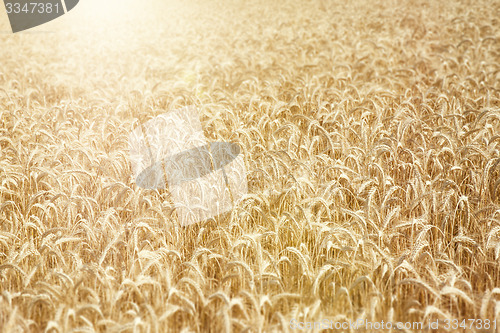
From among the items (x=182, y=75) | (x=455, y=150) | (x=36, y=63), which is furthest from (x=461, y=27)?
(x=36, y=63)

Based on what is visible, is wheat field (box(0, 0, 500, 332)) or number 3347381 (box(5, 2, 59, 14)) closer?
wheat field (box(0, 0, 500, 332))

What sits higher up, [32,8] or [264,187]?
[32,8]

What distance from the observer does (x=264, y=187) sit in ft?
11.4

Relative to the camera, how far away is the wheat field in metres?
2.19

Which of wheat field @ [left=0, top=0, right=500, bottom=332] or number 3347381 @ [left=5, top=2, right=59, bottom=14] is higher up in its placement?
number 3347381 @ [left=5, top=2, right=59, bottom=14]

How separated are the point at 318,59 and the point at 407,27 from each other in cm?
379

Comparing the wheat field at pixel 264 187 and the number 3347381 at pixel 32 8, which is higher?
the number 3347381 at pixel 32 8

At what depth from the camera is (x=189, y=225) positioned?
9.72ft

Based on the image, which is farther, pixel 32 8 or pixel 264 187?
pixel 32 8

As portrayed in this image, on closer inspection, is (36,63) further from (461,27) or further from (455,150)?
(461,27)

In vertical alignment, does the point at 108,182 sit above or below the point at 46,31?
below

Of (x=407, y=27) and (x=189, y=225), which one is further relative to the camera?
(x=407, y=27)

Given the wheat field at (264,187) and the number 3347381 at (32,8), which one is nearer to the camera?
the wheat field at (264,187)

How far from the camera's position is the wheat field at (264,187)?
7.20 feet
